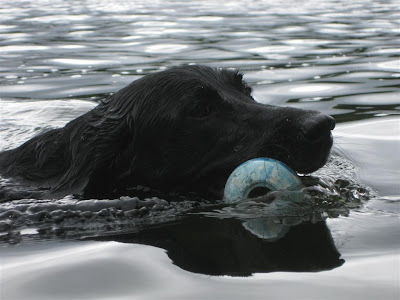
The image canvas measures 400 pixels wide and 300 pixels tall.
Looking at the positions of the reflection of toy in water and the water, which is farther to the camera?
the reflection of toy in water

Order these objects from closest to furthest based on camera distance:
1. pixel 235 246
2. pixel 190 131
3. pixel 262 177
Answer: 1. pixel 235 246
2. pixel 262 177
3. pixel 190 131

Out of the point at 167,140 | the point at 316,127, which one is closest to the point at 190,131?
the point at 167,140

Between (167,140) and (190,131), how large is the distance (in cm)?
16

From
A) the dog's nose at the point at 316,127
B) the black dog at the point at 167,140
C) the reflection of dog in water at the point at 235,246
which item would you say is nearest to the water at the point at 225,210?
the reflection of dog in water at the point at 235,246

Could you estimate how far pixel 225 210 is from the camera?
4.27 m

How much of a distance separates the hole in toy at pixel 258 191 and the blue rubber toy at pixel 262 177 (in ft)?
0.08

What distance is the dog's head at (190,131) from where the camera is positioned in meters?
4.59

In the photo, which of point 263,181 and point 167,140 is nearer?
point 263,181

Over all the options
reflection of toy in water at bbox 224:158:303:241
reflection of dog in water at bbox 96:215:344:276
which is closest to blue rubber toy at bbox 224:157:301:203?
reflection of toy in water at bbox 224:158:303:241

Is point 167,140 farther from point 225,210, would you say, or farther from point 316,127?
point 316,127

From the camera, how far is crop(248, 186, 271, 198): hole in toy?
13.8 ft

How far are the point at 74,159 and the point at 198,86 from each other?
0.91m

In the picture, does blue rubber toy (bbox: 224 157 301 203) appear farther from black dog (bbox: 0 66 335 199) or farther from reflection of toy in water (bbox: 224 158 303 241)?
black dog (bbox: 0 66 335 199)

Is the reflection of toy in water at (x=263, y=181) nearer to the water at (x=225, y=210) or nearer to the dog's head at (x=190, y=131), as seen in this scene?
the water at (x=225, y=210)
